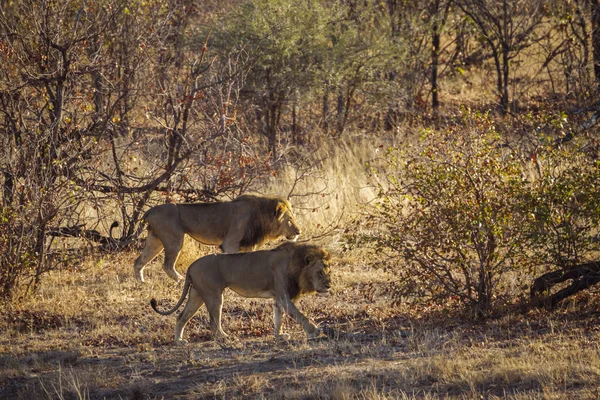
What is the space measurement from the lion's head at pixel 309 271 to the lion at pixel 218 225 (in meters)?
2.80

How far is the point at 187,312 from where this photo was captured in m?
8.38

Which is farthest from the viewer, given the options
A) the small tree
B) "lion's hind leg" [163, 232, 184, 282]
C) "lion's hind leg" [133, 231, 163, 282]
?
"lion's hind leg" [133, 231, 163, 282]

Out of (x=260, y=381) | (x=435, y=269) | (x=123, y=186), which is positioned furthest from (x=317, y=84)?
(x=260, y=381)

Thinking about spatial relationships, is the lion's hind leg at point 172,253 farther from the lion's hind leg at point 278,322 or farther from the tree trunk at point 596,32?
the tree trunk at point 596,32

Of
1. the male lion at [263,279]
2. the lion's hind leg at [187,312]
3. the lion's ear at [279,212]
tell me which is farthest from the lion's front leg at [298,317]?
the lion's ear at [279,212]

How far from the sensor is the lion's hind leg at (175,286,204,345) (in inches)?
330

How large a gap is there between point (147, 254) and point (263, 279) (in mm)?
3186

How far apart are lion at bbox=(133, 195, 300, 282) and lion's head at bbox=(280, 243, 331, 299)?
110 inches

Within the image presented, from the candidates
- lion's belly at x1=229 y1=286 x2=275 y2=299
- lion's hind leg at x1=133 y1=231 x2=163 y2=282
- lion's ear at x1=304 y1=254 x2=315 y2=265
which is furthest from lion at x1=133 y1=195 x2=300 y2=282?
lion's ear at x1=304 y1=254 x2=315 y2=265

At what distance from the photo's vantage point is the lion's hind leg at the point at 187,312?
27.5ft

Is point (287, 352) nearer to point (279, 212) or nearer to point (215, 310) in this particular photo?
point (215, 310)

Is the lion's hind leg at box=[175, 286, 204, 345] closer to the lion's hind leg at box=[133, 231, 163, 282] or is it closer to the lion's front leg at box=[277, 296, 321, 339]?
the lion's front leg at box=[277, 296, 321, 339]

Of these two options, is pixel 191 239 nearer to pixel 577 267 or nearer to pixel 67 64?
pixel 67 64

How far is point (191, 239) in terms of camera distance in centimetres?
1231
